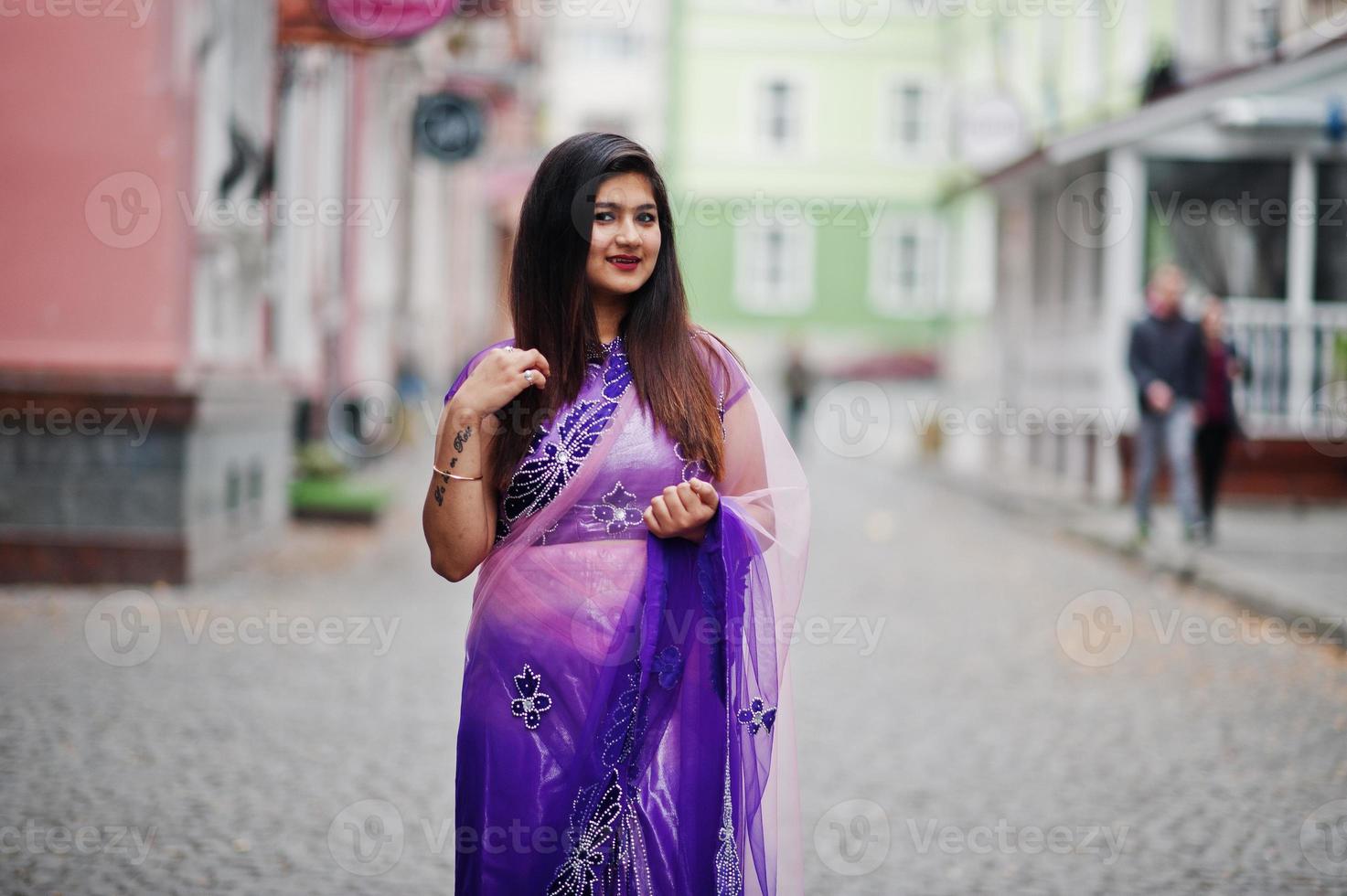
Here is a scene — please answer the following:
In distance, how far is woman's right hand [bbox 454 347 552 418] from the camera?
2656 mm

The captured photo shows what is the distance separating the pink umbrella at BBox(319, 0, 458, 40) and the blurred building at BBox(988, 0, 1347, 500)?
8.56 metres

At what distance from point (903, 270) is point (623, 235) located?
123 feet

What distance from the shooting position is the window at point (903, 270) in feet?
129

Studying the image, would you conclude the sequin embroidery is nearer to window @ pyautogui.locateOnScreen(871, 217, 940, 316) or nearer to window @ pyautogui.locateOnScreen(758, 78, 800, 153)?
window @ pyautogui.locateOnScreen(871, 217, 940, 316)

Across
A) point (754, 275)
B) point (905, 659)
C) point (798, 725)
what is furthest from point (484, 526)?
point (754, 275)

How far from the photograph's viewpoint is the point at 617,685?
8.87ft

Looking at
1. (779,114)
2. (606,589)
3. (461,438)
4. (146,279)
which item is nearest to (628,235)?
(461,438)

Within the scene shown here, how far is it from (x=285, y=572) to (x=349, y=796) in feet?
17.0

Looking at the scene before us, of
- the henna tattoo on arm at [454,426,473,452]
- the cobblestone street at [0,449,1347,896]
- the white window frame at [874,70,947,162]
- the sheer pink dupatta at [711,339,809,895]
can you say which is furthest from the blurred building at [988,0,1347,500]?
the white window frame at [874,70,947,162]

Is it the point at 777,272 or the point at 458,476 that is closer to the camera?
the point at 458,476

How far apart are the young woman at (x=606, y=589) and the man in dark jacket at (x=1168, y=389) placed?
31.7 ft

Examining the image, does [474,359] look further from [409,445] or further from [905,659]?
[409,445]

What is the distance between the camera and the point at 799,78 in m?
39.6

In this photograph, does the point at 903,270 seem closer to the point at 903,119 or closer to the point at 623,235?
the point at 903,119
